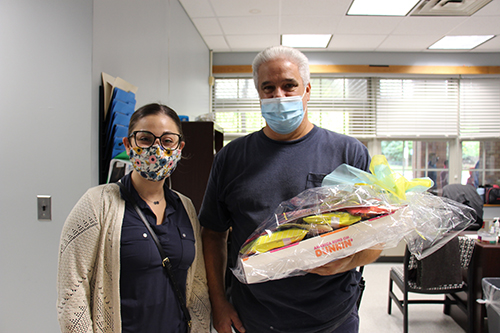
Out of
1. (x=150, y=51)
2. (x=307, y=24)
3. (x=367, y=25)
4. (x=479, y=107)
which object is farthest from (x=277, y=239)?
(x=479, y=107)

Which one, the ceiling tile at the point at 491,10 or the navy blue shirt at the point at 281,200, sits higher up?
the ceiling tile at the point at 491,10

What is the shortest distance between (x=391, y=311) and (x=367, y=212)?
288 cm

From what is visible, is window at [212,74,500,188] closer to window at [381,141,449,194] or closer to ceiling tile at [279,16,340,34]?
window at [381,141,449,194]

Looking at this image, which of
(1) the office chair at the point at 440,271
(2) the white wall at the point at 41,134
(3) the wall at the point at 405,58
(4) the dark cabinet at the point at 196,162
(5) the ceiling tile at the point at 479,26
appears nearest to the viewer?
(2) the white wall at the point at 41,134

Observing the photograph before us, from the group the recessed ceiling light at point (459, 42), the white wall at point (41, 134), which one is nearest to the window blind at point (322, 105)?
the recessed ceiling light at point (459, 42)

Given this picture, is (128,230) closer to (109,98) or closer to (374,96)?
(109,98)

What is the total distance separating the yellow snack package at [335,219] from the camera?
80 centimetres

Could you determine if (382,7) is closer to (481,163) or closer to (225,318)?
(481,163)

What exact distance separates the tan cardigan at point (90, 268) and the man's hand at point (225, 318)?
350 mm

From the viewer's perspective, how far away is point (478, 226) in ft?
13.1

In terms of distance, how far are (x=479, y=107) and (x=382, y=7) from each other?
9.57ft

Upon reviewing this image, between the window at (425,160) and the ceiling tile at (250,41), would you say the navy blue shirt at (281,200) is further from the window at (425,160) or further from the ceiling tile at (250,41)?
the window at (425,160)

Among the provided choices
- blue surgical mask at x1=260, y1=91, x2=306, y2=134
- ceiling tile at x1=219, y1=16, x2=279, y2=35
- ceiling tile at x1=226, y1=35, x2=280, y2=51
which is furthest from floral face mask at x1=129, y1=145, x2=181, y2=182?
ceiling tile at x1=226, y1=35, x2=280, y2=51

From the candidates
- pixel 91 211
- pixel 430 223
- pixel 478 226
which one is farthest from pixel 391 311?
pixel 91 211
